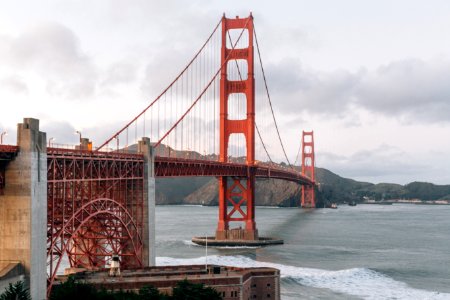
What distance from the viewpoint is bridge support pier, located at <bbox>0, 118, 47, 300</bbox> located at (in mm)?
31656

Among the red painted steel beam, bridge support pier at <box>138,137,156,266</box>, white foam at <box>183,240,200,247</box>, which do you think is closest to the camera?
bridge support pier at <box>138,137,156,266</box>

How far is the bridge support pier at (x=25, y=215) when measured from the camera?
31.7m

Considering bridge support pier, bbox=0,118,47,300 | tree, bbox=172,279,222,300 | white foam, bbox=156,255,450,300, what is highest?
bridge support pier, bbox=0,118,47,300

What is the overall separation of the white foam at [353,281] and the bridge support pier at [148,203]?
13.7m

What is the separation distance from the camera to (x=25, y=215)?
31.8m

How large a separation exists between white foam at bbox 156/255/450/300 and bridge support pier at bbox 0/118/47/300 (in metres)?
27.9

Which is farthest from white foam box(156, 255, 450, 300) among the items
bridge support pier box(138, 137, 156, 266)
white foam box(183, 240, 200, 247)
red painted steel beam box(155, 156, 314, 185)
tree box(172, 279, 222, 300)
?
tree box(172, 279, 222, 300)

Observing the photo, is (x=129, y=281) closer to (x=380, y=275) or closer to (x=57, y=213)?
(x=57, y=213)

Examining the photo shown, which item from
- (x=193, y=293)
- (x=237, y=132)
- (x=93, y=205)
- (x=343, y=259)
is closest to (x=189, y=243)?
(x=237, y=132)

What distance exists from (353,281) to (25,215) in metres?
33.9

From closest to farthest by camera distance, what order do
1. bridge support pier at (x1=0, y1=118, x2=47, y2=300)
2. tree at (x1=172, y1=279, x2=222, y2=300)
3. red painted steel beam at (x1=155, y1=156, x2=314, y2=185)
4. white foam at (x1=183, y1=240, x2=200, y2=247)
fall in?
bridge support pier at (x1=0, y1=118, x2=47, y2=300) → tree at (x1=172, y1=279, x2=222, y2=300) → red painted steel beam at (x1=155, y1=156, x2=314, y2=185) → white foam at (x1=183, y1=240, x2=200, y2=247)

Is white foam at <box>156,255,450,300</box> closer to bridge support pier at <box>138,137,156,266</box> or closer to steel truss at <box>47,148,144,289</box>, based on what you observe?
bridge support pier at <box>138,137,156,266</box>

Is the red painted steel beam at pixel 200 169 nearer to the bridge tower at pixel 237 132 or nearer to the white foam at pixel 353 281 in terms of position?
the bridge tower at pixel 237 132

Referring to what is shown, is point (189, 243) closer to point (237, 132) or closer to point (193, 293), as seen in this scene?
Result: point (237, 132)
